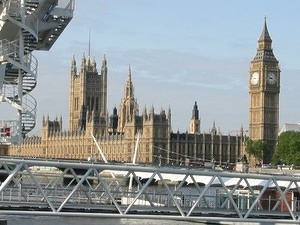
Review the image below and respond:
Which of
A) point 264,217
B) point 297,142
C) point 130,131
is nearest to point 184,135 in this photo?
point 130,131

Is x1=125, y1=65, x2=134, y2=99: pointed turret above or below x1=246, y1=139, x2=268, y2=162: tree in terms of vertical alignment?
above

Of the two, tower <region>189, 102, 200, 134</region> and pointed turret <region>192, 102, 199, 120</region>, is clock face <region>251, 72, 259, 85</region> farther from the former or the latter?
pointed turret <region>192, 102, 199, 120</region>

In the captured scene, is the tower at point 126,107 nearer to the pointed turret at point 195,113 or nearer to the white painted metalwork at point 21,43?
the pointed turret at point 195,113

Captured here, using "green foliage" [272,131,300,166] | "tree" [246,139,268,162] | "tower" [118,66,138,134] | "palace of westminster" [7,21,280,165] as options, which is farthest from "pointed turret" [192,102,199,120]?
"green foliage" [272,131,300,166]

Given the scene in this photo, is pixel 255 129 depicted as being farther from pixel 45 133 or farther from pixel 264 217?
pixel 264 217

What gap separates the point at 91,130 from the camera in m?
176

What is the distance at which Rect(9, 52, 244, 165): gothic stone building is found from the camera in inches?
6171

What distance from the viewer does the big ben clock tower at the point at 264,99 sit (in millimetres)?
151500

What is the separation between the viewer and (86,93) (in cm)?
19288

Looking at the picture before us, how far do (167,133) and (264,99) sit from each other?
751 inches

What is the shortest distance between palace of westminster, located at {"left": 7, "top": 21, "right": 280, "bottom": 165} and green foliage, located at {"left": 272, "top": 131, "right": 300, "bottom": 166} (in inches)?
670

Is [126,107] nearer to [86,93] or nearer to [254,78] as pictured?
[86,93]

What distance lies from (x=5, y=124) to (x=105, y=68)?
172570mm

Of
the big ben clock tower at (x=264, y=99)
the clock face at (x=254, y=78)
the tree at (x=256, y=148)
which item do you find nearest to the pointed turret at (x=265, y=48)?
the big ben clock tower at (x=264, y=99)
